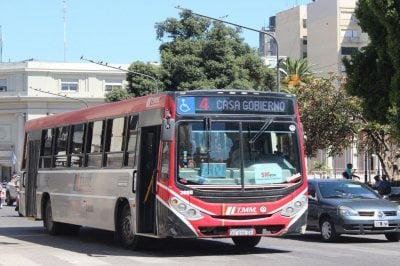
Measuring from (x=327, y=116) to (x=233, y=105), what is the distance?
30477 millimetres

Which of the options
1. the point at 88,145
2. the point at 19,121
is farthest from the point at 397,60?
the point at 19,121

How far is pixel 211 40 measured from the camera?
53.3 metres

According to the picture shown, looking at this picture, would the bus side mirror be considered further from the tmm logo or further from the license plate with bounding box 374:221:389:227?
the license plate with bounding box 374:221:389:227

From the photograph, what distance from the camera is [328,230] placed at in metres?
17.0

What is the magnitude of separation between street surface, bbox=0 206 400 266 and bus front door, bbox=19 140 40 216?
6.54 feet

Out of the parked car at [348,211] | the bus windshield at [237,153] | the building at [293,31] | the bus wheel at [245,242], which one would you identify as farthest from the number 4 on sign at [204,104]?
the building at [293,31]

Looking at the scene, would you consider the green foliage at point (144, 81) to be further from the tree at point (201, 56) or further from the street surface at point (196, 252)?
the street surface at point (196, 252)

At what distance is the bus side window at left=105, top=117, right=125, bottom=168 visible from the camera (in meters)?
14.8

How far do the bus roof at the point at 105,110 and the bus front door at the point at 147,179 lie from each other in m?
0.50

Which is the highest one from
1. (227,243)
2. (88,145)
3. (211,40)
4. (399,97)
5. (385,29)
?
(211,40)

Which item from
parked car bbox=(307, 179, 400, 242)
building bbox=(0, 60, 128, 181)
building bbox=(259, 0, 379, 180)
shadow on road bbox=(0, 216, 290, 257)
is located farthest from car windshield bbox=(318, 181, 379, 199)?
building bbox=(259, 0, 379, 180)

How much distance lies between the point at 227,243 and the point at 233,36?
129ft

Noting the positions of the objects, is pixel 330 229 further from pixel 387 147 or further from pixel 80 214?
pixel 387 147

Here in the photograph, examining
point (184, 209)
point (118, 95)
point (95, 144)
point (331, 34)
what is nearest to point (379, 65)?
point (95, 144)
